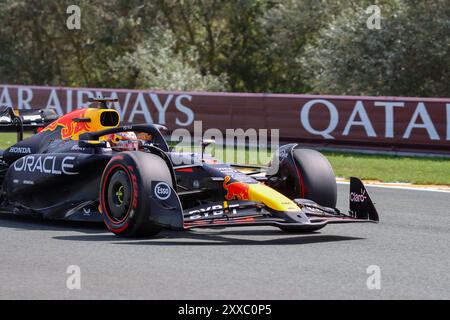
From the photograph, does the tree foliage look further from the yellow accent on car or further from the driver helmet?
the yellow accent on car

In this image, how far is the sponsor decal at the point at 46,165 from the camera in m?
9.61

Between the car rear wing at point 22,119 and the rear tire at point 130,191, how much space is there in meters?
2.62

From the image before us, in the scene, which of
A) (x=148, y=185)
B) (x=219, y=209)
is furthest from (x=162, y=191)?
(x=219, y=209)

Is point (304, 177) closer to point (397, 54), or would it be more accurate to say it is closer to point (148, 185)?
point (148, 185)

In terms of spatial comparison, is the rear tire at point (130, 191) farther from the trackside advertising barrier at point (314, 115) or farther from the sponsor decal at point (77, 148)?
the trackside advertising barrier at point (314, 115)

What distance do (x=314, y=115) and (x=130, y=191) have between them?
1149cm

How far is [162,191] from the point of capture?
8.44 meters

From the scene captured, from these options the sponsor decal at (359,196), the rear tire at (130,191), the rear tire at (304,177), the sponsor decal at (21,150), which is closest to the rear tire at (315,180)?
the rear tire at (304,177)

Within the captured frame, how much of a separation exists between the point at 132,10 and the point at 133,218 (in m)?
28.9

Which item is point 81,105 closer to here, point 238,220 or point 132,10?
point 132,10

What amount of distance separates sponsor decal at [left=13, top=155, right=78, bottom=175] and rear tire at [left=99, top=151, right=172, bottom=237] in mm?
746

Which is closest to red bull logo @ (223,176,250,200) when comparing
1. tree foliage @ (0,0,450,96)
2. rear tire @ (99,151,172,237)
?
rear tire @ (99,151,172,237)
